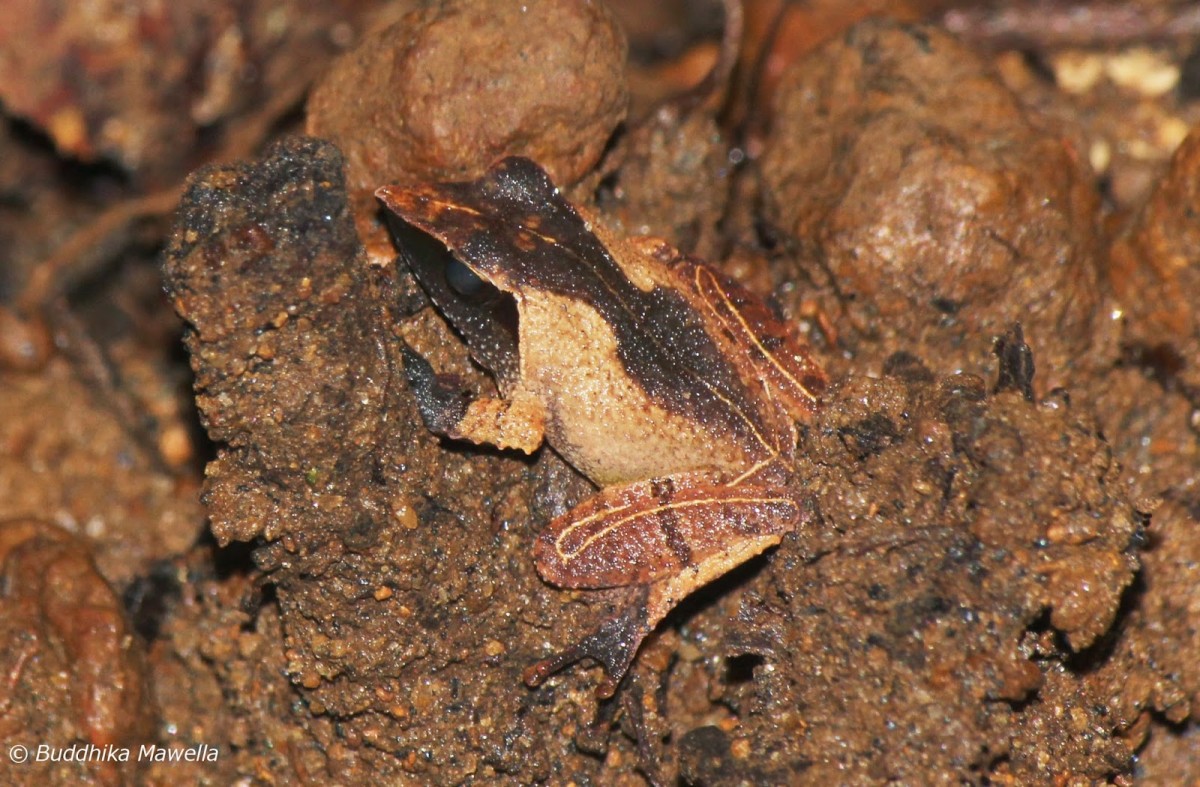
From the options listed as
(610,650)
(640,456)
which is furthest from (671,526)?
(610,650)

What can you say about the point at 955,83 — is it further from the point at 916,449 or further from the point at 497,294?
the point at 497,294

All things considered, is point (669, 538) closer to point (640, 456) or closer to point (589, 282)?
point (640, 456)

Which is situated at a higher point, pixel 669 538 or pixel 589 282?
pixel 589 282

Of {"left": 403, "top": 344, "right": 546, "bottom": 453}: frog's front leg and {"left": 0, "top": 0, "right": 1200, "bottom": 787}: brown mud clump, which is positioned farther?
{"left": 403, "top": 344, "right": 546, "bottom": 453}: frog's front leg

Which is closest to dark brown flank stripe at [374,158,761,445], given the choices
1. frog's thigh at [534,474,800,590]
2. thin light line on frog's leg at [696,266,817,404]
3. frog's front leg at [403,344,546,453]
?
thin light line on frog's leg at [696,266,817,404]

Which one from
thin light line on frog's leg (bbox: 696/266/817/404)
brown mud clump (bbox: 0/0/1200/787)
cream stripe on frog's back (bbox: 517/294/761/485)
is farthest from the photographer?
thin light line on frog's leg (bbox: 696/266/817/404)

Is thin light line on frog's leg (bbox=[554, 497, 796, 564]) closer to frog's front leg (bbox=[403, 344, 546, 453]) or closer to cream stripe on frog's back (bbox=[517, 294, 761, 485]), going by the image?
cream stripe on frog's back (bbox=[517, 294, 761, 485])

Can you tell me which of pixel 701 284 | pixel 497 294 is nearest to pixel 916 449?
pixel 701 284
